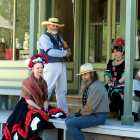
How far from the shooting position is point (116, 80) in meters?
7.35

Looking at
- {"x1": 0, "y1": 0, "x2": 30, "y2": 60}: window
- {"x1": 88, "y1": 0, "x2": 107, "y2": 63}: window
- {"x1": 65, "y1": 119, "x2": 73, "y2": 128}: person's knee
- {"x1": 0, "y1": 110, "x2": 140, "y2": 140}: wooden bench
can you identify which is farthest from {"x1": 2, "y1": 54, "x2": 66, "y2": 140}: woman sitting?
{"x1": 0, "y1": 0, "x2": 30, "y2": 60}: window

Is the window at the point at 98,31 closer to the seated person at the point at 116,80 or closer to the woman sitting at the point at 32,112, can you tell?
the seated person at the point at 116,80

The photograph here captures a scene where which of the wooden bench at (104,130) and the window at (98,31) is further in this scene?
the window at (98,31)

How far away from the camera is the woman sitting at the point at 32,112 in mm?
6309

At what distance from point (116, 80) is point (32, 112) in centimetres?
180

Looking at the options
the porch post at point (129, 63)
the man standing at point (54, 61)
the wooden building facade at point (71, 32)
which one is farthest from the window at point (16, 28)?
the porch post at point (129, 63)

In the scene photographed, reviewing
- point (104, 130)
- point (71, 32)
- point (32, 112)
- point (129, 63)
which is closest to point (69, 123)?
point (104, 130)

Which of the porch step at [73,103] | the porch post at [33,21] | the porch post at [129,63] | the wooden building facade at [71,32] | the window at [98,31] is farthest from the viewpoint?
the window at [98,31]

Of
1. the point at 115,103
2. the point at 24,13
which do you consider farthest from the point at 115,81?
the point at 24,13

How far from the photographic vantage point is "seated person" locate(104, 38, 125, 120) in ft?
23.1

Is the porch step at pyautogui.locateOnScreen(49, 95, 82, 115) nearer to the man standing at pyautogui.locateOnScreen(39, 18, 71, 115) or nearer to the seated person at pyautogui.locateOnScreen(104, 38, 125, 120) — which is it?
the man standing at pyautogui.locateOnScreen(39, 18, 71, 115)

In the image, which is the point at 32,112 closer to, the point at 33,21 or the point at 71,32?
the point at 33,21

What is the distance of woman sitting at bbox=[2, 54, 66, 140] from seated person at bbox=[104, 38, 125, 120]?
3.20ft

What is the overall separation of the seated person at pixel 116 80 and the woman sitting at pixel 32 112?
0.97m
